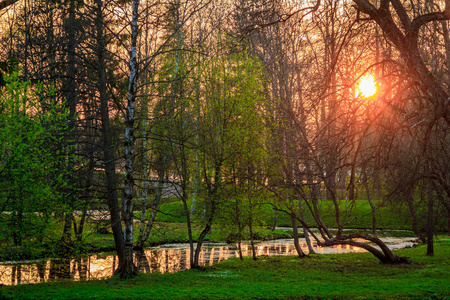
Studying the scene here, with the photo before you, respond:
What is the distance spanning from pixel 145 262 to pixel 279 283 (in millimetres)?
8139

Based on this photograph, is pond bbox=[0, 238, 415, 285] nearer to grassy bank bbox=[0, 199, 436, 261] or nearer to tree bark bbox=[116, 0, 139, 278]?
grassy bank bbox=[0, 199, 436, 261]

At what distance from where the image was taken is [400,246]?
23.1 m

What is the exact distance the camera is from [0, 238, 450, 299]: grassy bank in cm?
969

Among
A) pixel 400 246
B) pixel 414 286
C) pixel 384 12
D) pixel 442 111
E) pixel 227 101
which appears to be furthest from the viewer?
pixel 400 246

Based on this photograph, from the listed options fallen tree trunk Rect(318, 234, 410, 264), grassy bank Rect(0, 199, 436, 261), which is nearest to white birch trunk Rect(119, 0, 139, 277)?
grassy bank Rect(0, 199, 436, 261)

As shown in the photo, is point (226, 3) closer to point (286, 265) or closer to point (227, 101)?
point (227, 101)

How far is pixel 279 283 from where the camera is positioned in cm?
1198

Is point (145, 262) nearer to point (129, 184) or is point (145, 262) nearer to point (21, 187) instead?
point (129, 184)

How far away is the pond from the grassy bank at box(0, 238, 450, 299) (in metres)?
2.30

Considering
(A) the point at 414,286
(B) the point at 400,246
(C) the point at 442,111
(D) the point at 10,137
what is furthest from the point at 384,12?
(B) the point at 400,246

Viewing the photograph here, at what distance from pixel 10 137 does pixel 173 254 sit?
11.7m

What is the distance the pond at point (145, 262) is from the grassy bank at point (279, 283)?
230cm

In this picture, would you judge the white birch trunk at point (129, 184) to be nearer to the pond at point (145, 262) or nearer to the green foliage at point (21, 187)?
the green foliage at point (21, 187)

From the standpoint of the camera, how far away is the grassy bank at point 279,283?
969cm
